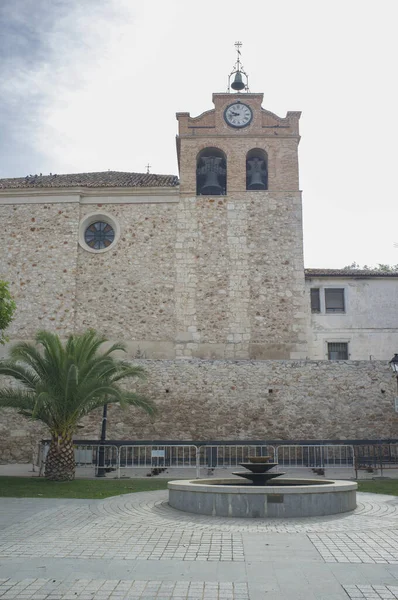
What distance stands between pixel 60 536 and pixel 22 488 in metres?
5.55

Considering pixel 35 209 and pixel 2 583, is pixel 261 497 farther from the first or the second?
pixel 35 209

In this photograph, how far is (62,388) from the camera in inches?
579

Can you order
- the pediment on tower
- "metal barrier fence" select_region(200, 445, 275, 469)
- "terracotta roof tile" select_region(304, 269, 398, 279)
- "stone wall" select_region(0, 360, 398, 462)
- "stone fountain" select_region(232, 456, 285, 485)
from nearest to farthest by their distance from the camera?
"stone fountain" select_region(232, 456, 285, 485), "metal barrier fence" select_region(200, 445, 275, 469), "stone wall" select_region(0, 360, 398, 462), the pediment on tower, "terracotta roof tile" select_region(304, 269, 398, 279)

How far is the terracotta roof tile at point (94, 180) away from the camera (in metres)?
24.1

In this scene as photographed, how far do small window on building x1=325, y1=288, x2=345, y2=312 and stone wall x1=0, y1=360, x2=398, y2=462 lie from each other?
5286 millimetres

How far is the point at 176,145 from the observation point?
2588cm

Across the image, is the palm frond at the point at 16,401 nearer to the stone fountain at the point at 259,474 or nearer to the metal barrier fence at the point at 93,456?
the metal barrier fence at the point at 93,456

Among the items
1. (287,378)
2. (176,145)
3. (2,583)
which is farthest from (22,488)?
(176,145)

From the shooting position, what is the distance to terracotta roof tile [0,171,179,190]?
2411 centimetres

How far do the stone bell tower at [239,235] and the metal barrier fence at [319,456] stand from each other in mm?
5535

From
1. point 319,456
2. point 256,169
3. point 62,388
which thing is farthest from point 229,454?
point 256,169

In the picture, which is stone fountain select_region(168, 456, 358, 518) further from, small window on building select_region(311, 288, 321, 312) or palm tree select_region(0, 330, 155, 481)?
small window on building select_region(311, 288, 321, 312)

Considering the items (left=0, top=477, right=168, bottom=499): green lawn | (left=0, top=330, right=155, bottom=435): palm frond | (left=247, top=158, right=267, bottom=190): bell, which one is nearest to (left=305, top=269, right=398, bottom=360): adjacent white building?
(left=247, top=158, right=267, bottom=190): bell

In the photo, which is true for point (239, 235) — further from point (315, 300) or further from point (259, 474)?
point (259, 474)
